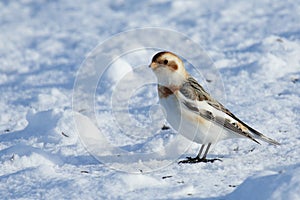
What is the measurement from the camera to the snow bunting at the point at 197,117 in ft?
13.0

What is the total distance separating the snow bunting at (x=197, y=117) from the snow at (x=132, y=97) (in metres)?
0.17

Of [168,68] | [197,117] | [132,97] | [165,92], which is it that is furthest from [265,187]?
[132,97]

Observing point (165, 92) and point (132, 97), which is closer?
point (165, 92)

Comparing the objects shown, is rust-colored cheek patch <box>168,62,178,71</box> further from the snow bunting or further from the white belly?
the white belly

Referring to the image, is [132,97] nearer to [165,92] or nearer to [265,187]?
[165,92]

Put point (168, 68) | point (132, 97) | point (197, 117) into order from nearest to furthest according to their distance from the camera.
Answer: point (197, 117) → point (168, 68) → point (132, 97)

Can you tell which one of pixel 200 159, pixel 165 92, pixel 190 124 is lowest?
pixel 200 159

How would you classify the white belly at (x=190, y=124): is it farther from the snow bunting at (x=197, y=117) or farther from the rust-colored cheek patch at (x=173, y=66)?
the rust-colored cheek patch at (x=173, y=66)

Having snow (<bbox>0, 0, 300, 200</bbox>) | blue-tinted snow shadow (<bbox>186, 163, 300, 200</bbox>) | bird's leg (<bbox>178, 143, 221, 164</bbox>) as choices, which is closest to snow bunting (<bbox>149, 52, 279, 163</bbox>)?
bird's leg (<bbox>178, 143, 221, 164</bbox>)

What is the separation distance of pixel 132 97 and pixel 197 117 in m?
1.67

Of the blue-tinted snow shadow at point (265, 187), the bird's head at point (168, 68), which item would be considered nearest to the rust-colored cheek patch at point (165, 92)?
the bird's head at point (168, 68)

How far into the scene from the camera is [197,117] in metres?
3.96

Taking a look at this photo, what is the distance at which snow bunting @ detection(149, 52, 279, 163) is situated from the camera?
3.96 metres

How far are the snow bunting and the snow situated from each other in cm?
17
